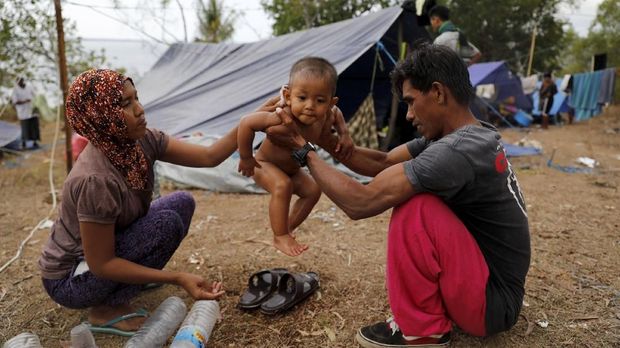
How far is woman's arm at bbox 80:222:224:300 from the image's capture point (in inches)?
67.2

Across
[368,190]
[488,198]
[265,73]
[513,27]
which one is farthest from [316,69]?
[513,27]

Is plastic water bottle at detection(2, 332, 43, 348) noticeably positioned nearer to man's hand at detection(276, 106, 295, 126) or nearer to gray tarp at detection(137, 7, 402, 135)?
man's hand at detection(276, 106, 295, 126)

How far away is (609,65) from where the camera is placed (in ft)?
60.3

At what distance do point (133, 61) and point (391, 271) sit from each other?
533 inches

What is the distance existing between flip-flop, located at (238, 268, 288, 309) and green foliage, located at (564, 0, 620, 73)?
20.9m

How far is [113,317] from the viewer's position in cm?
208

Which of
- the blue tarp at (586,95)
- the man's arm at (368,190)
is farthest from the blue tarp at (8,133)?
the blue tarp at (586,95)

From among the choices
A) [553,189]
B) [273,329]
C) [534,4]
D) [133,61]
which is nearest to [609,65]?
[534,4]

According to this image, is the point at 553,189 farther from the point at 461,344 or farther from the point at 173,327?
the point at 173,327

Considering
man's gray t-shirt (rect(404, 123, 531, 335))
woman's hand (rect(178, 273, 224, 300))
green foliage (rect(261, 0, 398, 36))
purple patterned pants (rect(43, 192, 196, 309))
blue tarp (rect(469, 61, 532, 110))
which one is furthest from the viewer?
green foliage (rect(261, 0, 398, 36))

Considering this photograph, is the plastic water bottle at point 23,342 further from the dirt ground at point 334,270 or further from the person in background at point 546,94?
the person in background at point 546,94

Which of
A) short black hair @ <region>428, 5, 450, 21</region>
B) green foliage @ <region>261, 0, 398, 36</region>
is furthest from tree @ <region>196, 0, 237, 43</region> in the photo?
short black hair @ <region>428, 5, 450, 21</region>

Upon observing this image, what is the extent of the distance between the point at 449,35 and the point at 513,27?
23.1 m

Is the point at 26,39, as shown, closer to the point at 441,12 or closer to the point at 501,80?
the point at 441,12
